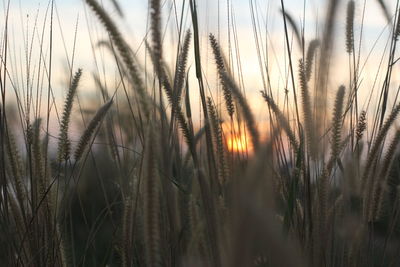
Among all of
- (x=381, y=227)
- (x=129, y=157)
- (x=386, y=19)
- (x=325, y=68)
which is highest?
(x=386, y=19)

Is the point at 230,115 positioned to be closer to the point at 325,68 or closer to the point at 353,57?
the point at 325,68

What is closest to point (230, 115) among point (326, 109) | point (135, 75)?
point (326, 109)

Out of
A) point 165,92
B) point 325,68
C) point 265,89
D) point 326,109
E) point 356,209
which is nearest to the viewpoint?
point 165,92

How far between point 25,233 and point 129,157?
0.44 m

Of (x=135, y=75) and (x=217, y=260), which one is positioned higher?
(x=135, y=75)

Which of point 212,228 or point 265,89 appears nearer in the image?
point 212,228

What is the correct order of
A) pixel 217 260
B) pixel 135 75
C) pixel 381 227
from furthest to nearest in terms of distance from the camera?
pixel 381 227, pixel 217 260, pixel 135 75

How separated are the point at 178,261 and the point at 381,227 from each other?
7.21 feet

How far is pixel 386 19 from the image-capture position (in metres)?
2.02

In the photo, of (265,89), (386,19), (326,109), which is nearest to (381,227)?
(386,19)

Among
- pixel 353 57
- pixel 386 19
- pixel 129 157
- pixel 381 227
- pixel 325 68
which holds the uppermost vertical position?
pixel 386 19

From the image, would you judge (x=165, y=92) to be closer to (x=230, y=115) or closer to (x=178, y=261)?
(x=230, y=115)

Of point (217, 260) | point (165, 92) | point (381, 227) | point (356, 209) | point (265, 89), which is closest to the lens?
point (217, 260)

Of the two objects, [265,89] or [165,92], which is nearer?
[165,92]
